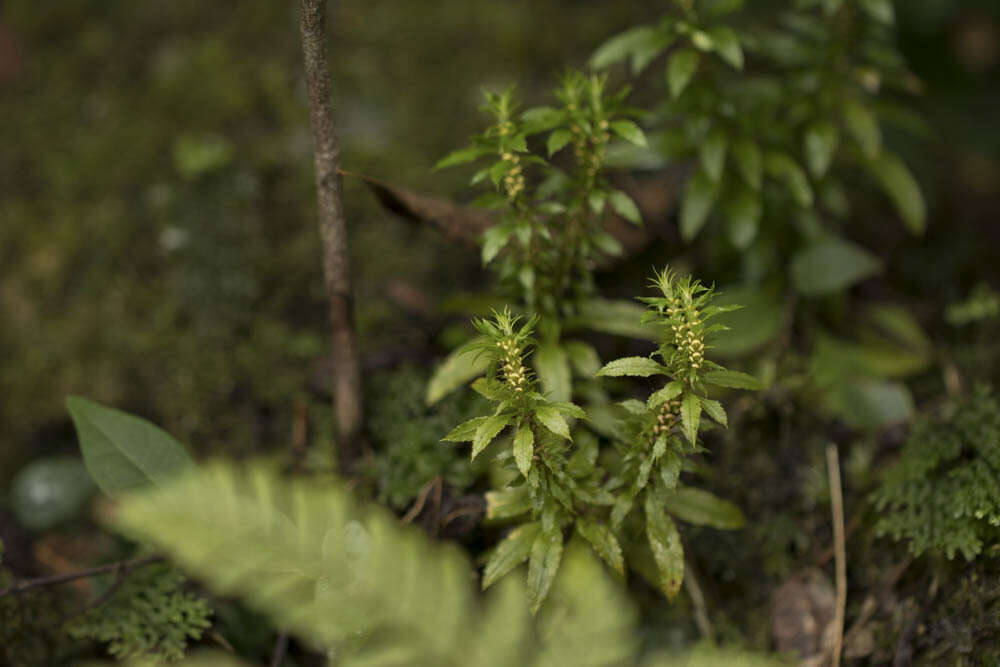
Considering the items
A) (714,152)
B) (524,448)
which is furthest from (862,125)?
(524,448)

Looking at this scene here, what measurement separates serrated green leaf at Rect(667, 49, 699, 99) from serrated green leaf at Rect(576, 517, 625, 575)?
1.40 meters

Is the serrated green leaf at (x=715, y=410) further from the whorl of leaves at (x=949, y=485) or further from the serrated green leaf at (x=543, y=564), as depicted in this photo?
the whorl of leaves at (x=949, y=485)

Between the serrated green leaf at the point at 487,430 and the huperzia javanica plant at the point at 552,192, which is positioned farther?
the huperzia javanica plant at the point at 552,192

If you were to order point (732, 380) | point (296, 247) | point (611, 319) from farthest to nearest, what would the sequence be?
point (296, 247) → point (611, 319) → point (732, 380)

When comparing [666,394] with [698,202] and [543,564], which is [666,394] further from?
[698,202]

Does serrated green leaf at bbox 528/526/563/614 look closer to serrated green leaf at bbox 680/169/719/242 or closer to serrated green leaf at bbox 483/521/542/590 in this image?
serrated green leaf at bbox 483/521/542/590

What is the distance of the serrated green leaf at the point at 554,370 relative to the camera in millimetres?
2410

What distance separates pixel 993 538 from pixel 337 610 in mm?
1758

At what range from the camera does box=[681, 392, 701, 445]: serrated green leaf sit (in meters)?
1.82

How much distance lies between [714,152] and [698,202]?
0.66 feet

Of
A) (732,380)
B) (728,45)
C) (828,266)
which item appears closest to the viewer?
(732,380)

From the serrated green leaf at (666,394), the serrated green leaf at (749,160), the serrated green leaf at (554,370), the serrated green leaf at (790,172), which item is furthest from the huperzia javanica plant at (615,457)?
the serrated green leaf at (790,172)

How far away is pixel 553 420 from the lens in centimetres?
187

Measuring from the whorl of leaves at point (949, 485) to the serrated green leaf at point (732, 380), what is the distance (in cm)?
73
